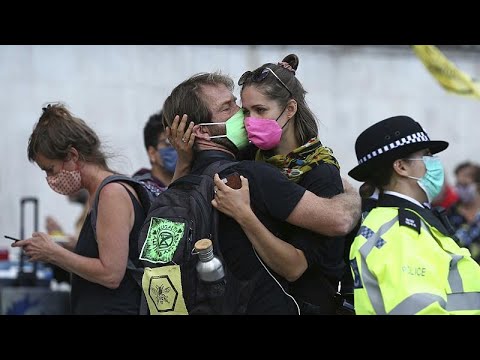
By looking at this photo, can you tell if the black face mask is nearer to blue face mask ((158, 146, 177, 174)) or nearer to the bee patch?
blue face mask ((158, 146, 177, 174))

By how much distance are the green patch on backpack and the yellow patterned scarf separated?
459 mm

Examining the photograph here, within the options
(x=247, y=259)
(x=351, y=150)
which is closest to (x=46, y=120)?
(x=247, y=259)

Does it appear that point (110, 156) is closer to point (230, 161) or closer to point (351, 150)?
point (230, 161)

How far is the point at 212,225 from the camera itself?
11.5 ft

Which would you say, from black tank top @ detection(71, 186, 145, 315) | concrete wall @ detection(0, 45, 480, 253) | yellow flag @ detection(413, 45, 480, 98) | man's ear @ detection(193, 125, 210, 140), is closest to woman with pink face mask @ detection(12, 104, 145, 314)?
black tank top @ detection(71, 186, 145, 315)

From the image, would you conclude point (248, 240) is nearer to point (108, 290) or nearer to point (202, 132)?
point (202, 132)

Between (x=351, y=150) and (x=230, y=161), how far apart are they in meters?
8.62

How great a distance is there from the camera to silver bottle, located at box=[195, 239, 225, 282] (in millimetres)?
3354

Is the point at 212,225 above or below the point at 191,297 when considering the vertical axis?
above

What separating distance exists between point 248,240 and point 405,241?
588 mm

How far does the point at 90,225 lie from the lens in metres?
4.25

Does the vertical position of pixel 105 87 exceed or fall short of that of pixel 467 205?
it exceeds it

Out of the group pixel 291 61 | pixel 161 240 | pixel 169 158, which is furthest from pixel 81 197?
pixel 161 240

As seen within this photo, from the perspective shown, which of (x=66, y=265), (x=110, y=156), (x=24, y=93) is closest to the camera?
(x=66, y=265)
